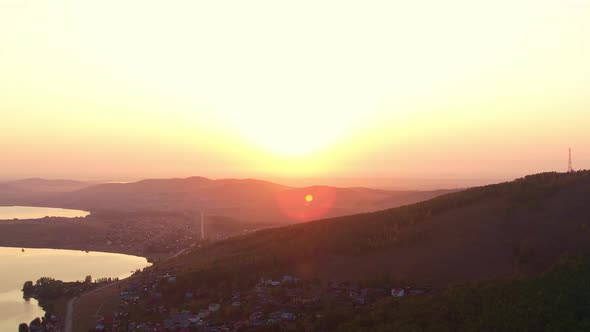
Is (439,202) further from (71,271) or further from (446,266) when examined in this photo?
(71,271)

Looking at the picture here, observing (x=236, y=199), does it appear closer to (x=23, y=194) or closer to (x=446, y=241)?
(x=23, y=194)

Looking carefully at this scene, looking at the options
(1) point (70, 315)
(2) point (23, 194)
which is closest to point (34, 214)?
(2) point (23, 194)

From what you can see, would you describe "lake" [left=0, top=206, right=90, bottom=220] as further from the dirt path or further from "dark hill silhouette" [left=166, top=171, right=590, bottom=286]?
"dark hill silhouette" [left=166, top=171, right=590, bottom=286]

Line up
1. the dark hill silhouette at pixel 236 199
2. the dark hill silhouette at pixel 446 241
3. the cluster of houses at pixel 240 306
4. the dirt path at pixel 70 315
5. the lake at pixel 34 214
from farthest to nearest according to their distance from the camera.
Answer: the dark hill silhouette at pixel 236 199 < the lake at pixel 34 214 < the dirt path at pixel 70 315 < the dark hill silhouette at pixel 446 241 < the cluster of houses at pixel 240 306

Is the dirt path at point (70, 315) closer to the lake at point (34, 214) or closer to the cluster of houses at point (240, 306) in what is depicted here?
the cluster of houses at point (240, 306)

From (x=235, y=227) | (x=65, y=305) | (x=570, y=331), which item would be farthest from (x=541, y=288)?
(x=235, y=227)

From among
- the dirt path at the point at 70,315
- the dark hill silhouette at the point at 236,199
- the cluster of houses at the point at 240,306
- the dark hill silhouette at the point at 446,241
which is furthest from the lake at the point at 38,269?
the dark hill silhouette at the point at 236,199

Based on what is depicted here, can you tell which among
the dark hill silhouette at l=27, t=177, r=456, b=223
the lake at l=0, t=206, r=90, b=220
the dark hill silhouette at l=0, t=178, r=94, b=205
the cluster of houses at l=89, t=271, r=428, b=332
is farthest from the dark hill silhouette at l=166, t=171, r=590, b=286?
the dark hill silhouette at l=0, t=178, r=94, b=205
